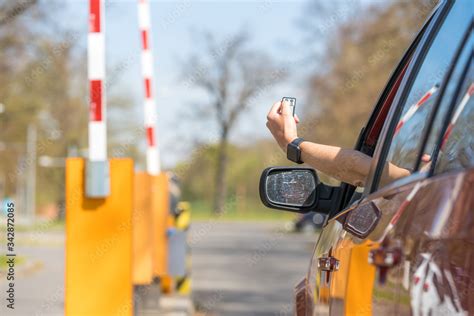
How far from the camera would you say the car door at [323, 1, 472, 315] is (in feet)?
6.30

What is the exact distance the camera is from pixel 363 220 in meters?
2.32

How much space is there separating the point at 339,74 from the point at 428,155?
956 inches

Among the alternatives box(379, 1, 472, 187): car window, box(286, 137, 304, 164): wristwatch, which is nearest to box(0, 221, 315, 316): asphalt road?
box(286, 137, 304, 164): wristwatch

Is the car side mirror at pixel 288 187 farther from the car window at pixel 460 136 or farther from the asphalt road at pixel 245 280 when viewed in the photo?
the asphalt road at pixel 245 280

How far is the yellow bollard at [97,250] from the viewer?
14.9 ft

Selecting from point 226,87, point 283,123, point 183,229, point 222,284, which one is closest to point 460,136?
point 283,123

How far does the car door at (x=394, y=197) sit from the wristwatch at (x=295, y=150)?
0.70 ft

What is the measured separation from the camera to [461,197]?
5.25 feet

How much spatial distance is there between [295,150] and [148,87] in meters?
6.81

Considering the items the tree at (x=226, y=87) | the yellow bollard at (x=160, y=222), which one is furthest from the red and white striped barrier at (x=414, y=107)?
the tree at (x=226, y=87)

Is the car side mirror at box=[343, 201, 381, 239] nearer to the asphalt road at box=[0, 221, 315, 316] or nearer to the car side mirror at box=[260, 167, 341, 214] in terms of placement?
the car side mirror at box=[260, 167, 341, 214]

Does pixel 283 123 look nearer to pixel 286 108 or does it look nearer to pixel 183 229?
pixel 286 108

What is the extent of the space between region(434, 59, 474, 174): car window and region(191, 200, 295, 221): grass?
6515 cm

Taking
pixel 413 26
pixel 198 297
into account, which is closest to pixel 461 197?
pixel 198 297
